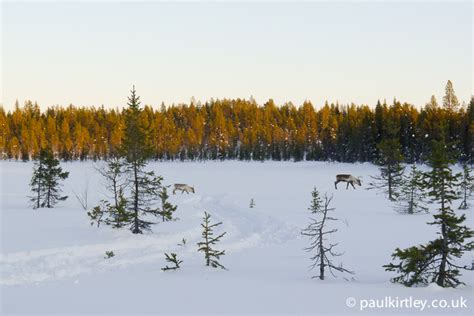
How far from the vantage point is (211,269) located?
50.5 feet

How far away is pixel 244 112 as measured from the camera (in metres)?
132

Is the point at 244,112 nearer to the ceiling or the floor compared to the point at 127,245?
nearer to the ceiling

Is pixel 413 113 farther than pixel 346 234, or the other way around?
pixel 413 113

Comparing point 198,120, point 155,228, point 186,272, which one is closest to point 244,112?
point 198,120

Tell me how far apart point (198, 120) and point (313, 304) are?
111199mm

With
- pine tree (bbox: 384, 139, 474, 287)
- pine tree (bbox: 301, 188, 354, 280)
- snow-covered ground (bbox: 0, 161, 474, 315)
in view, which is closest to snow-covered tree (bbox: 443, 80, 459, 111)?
snow-covered ground (bbox: 0, 161, 474, 315)

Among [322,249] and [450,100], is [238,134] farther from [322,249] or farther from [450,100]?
[322,249]

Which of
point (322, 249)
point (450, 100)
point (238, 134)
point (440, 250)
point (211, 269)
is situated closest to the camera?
point (440, 250)

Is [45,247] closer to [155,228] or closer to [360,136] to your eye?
[155,228]

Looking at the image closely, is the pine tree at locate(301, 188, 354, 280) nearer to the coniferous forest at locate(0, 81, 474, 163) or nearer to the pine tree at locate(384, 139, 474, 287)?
the pine tree at locate(384, 139, 474, 287)

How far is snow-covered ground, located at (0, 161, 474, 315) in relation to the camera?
10867mm

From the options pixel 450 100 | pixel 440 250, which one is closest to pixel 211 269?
pixel 440 250

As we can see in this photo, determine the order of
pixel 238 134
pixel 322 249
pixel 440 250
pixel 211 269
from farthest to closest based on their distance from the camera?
pixel 238 134
pixel 211 269
pixel 322 249
pixel 440 250

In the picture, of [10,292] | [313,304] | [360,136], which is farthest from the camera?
[360,136]
